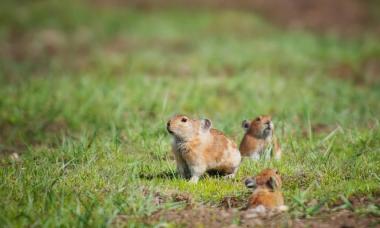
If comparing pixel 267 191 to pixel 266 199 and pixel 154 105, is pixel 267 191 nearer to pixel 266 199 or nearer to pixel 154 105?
pixel 266 199

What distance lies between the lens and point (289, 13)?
2328 cm

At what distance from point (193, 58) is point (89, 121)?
220 inches

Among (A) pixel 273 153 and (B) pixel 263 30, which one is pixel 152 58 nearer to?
(B) pixel 263 30

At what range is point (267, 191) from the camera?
6449 mm

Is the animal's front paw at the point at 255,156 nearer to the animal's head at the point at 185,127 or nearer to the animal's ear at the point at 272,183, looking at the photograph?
the animal's head at the point at 185,127

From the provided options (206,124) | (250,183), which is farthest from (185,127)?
(250,183)

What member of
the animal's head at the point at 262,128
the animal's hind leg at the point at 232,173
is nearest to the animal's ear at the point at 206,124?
the animal's hind leg at the point at 232,173

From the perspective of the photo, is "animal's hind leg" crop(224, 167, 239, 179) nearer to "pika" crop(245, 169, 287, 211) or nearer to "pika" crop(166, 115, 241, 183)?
"pika" crop(166, 115, 241, 183)

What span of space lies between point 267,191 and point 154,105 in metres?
5.11

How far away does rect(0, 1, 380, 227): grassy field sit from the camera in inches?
263

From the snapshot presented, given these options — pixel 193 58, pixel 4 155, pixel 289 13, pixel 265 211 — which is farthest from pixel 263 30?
pixel 265 211

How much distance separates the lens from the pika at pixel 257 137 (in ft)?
29.1

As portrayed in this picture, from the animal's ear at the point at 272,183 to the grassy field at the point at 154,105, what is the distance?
20 centimetres

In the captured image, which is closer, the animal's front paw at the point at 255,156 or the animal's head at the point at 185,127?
the animal's head at the point at 185,127
